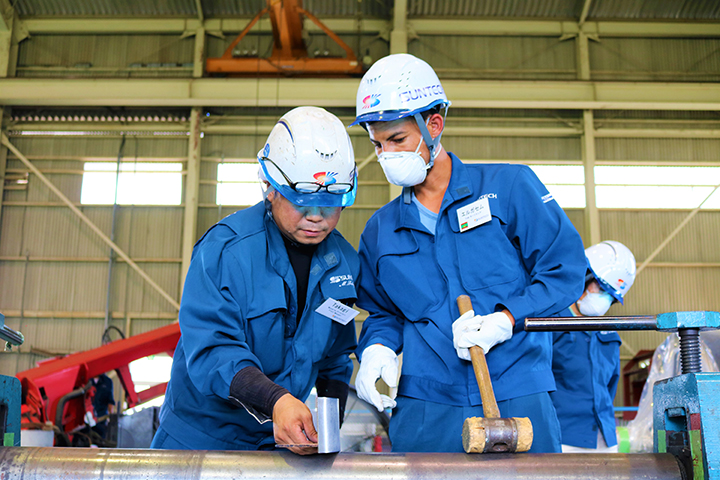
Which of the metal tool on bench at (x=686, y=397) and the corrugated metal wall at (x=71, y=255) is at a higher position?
the corrugated metal wall at (x=71, y=255)

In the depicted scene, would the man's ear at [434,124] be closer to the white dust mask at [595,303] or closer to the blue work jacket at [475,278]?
the blue work jacket at [475,278]

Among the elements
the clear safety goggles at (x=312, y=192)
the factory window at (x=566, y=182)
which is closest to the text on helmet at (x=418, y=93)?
the clear safety goggles at (x=312, y=192)

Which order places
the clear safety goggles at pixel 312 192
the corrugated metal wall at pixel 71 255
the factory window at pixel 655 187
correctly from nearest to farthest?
the clear safety goggles at pixel 312 192
the corrugated metal wall at pixel 71 255
the factory window at pixel 655 187

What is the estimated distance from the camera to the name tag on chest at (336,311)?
191cm

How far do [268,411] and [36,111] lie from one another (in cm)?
1147

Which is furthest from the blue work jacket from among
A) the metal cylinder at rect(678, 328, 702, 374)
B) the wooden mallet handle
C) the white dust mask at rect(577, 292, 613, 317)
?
the white dust mask at rect(577, 292, 613, 317)

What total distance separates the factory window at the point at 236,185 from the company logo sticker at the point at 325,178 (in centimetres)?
918

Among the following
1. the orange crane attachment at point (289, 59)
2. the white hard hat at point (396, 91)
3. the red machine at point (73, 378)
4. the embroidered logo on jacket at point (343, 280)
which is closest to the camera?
the embroidered logo on jacket at point (343, 280)

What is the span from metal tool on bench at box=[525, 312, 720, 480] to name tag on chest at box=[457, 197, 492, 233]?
56 cm

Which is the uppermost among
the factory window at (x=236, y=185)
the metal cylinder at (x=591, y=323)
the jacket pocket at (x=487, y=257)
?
the factory window at (x=236, y=185)

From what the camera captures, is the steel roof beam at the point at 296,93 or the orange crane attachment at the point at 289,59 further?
the steel roof beam at the point at 296,93

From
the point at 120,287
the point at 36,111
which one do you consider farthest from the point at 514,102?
the point at 36,111

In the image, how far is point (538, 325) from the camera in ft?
4.93

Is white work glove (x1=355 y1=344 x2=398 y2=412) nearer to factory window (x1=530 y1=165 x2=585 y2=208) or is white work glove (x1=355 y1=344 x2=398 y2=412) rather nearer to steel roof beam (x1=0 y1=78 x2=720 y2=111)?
steel roof beam (x1=0 y1=78 x2=720 y2=111)
